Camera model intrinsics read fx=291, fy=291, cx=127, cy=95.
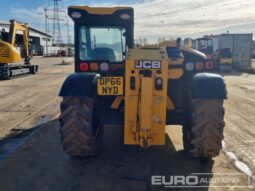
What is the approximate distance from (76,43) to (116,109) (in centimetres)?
193

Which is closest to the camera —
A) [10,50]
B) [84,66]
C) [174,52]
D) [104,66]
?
[104,66]

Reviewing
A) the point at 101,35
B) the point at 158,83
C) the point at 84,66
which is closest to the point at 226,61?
the point at 101,35

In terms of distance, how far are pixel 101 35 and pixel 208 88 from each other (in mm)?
2869

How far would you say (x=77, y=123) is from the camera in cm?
509

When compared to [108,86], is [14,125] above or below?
below

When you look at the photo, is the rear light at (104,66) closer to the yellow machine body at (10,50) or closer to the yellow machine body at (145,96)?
the yellow machine body at (145,96)

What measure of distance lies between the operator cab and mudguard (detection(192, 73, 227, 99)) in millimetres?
1854

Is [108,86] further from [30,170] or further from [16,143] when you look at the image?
[16,143]

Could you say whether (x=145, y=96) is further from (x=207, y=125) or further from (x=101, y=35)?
(x=101, y=35)

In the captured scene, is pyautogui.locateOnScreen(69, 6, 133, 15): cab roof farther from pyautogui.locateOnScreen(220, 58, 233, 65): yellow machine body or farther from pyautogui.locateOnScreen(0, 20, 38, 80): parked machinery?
pyautogui.locateOnScreen(220, 58, 233, 65): yellow machine body

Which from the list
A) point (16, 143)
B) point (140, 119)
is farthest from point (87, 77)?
point (16, 143)

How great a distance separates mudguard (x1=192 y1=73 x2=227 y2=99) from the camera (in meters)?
4.96

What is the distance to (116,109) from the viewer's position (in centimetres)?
561

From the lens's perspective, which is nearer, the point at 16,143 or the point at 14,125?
the point at 16,143
